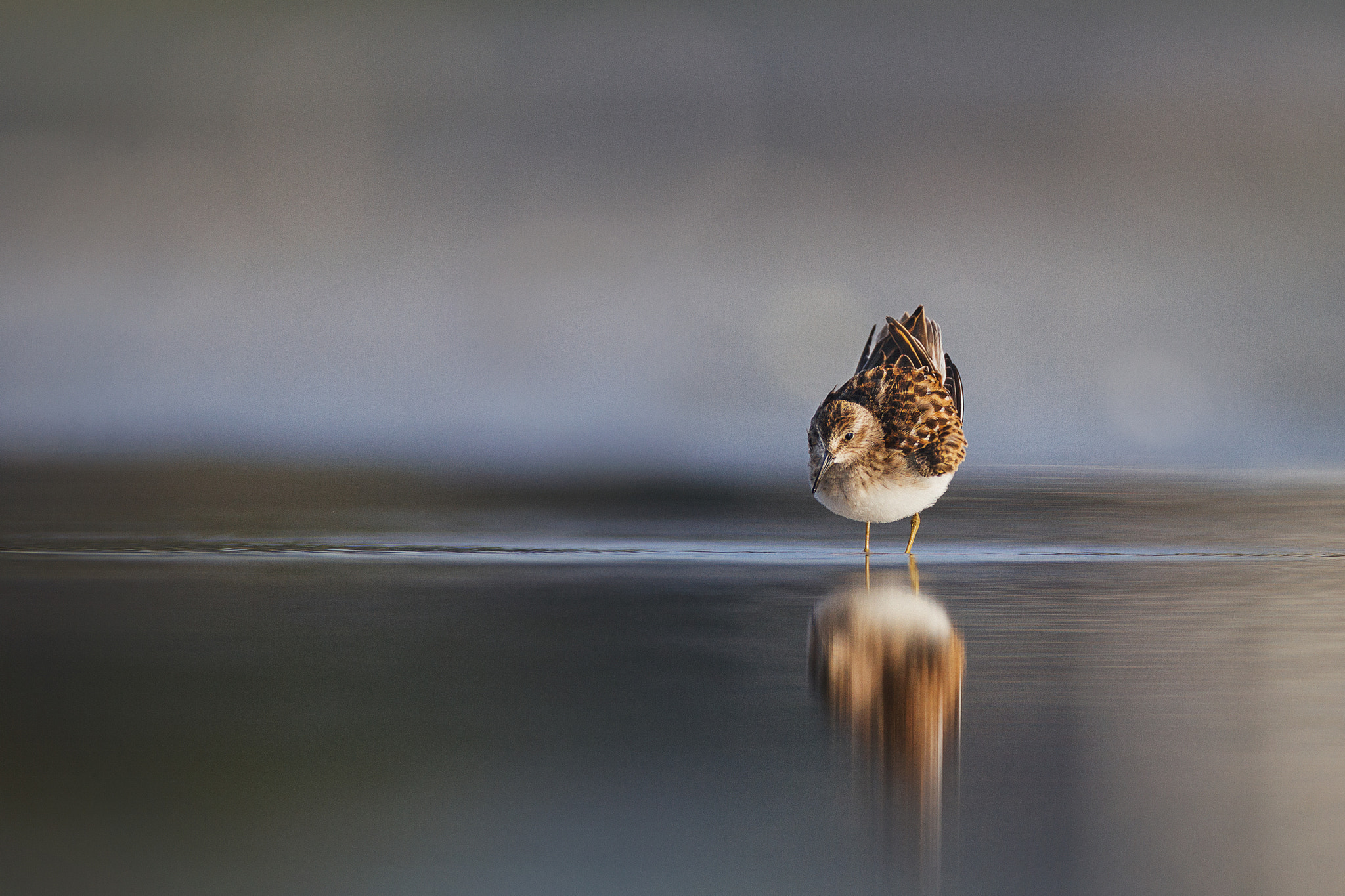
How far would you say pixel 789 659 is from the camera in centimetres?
351

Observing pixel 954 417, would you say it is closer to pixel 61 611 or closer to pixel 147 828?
pixel 61 611

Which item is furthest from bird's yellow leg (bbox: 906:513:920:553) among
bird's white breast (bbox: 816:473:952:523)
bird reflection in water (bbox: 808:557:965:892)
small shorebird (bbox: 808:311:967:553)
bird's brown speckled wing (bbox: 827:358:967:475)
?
bird reflection in water (bbox: 808:557:965:892)

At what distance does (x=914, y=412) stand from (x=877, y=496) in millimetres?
416

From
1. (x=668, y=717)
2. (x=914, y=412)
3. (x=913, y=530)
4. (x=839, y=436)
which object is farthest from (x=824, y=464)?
(x=668, y=717)

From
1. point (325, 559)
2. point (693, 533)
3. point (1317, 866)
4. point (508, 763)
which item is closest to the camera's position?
point (1317, 866)

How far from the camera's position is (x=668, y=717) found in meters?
2.91

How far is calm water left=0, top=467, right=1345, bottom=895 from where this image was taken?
2111 mm

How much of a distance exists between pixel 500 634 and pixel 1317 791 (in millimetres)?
2133

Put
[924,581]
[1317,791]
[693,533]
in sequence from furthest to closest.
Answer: [693,533], [924,581], [1317,791]

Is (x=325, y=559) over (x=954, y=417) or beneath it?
beneath

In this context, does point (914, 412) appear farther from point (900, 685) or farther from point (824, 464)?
point (900, 685)

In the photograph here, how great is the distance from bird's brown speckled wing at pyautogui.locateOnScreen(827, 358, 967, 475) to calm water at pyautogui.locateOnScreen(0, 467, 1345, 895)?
0.40m

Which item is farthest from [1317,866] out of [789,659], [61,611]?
[61,611]

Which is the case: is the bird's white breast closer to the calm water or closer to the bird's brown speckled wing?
the bird's brown speckled wing
